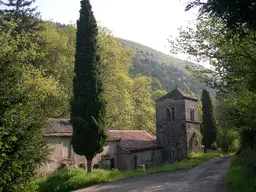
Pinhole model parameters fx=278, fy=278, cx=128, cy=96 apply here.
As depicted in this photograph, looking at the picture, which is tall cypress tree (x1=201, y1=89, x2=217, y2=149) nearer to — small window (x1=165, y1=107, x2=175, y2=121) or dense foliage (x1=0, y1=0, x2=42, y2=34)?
small window (x1=165, y1=107, x2=175, y2=121)

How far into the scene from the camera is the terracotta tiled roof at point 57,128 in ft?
68.6

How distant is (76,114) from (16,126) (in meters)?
10.8

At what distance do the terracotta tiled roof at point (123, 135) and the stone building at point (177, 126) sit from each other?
5.53ft

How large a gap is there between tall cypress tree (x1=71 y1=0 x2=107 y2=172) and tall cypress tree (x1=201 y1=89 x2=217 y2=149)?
27.8 meters

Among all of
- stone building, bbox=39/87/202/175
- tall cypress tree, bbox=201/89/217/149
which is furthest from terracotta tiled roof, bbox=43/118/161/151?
tall cypress tree, bbox=201/89/217/149

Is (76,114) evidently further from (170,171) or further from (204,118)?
(204,118)

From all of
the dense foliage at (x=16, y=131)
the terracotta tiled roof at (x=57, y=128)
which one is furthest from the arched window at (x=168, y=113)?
the dense foliage at (x=16, y=131)

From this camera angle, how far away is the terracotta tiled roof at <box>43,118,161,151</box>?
71.0 ft

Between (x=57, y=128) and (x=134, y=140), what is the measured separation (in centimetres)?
1071

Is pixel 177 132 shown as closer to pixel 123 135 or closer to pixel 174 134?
pixel 174 134

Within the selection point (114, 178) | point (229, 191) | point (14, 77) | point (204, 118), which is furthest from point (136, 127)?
point (14, 77)

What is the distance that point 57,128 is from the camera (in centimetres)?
2205

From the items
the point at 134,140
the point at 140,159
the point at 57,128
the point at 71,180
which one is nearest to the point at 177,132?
the point at 134,140

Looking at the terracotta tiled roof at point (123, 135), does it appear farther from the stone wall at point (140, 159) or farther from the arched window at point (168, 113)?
the arched window at point (168, 113)
